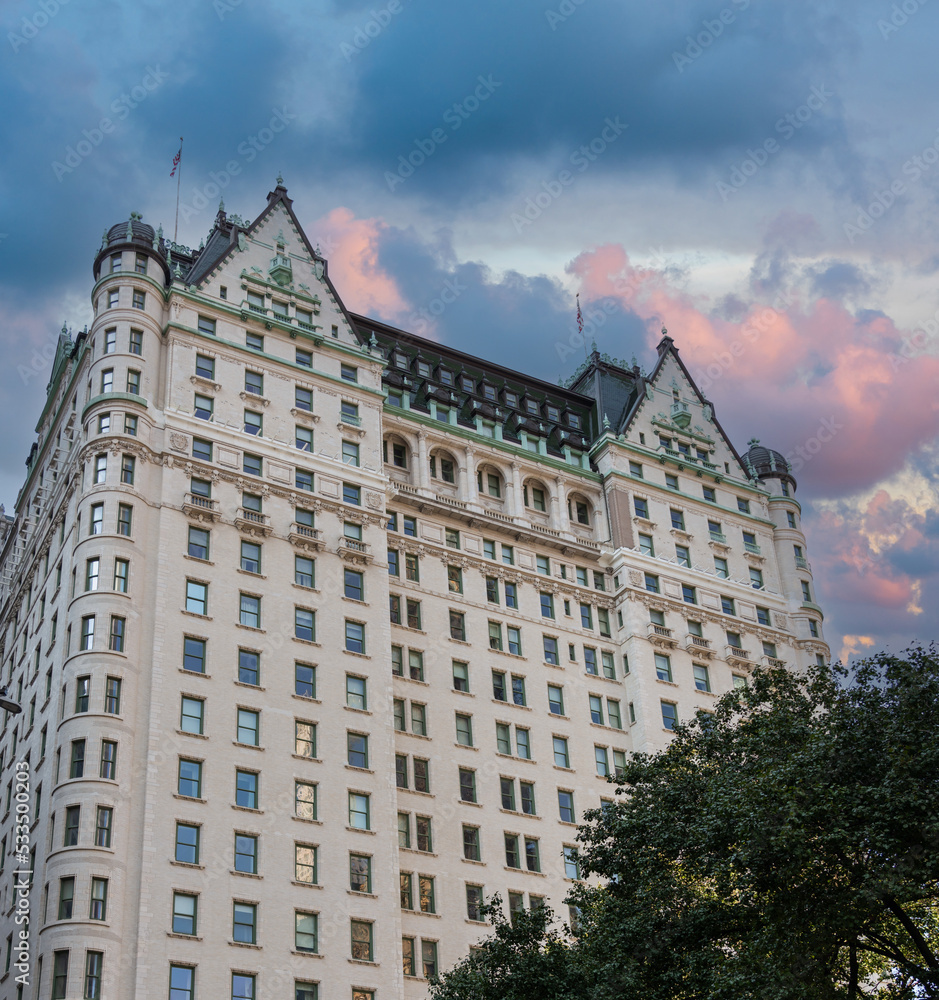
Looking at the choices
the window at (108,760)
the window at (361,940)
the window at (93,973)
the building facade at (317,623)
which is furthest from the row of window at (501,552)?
the window at (93,973)

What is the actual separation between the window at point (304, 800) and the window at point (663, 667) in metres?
29.8

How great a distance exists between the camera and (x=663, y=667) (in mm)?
96625

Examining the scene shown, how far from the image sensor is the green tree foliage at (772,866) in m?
45.0

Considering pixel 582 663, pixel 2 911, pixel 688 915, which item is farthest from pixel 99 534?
pixel 688 915

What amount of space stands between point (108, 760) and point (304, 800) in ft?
36.1

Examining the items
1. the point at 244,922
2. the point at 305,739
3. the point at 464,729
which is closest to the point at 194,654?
the point at 305,739

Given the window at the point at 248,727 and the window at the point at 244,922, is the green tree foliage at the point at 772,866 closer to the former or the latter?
the window at the point at 244,922

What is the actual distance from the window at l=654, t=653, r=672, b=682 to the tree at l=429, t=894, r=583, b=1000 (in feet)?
133

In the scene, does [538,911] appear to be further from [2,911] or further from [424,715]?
[2,911]

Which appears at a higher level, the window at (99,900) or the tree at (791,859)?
the window at (99,900)

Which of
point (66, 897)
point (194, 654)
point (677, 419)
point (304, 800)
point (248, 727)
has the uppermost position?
point (677, 419)

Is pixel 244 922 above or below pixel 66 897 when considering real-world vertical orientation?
below

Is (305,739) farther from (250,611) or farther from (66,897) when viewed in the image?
(66,897)

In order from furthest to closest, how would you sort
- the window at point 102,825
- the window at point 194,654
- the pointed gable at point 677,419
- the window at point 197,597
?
the pointed gable at point 677,419
the window at point 197,597
the window at point 194,654
the window at point 102,825
